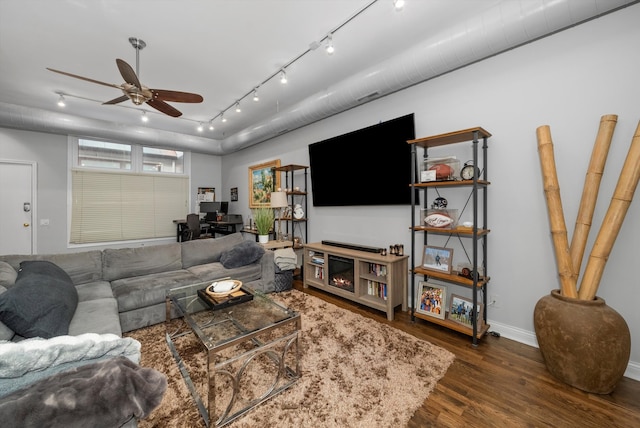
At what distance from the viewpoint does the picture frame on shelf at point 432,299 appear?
268 cm

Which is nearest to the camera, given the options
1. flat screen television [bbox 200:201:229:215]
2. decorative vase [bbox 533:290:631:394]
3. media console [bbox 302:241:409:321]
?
decorative vase [bbox 533:290:631:394]

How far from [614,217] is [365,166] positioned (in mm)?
2286

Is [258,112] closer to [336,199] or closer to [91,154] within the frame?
[336,199]

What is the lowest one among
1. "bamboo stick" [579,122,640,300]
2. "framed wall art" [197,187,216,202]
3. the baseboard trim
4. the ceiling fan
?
the baseboard trim

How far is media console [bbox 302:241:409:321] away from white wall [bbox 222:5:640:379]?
52 centimetres

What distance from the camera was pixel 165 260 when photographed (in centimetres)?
328

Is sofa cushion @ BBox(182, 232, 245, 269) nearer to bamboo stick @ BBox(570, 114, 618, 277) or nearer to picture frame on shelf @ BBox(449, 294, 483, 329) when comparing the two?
picture frame on shelf @ BBox(449, 294, 483, 329)

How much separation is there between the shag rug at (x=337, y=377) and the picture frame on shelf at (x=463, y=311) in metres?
0.46

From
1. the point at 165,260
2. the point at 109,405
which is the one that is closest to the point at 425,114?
the point at 109,405

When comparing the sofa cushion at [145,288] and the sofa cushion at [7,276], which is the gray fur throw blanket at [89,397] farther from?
the sofa cushion at [145,288]

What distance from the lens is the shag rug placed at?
1554mm

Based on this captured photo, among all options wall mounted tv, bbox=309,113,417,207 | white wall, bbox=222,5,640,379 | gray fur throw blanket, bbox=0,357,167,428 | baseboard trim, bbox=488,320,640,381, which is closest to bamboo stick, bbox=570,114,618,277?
white wall, bbox=222,5,640,379

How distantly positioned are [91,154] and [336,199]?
517 centimetres

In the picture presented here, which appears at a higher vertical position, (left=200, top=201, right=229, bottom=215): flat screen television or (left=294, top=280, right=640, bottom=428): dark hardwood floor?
(left=200, top=201, right=229, bottom=215): flat screen television
